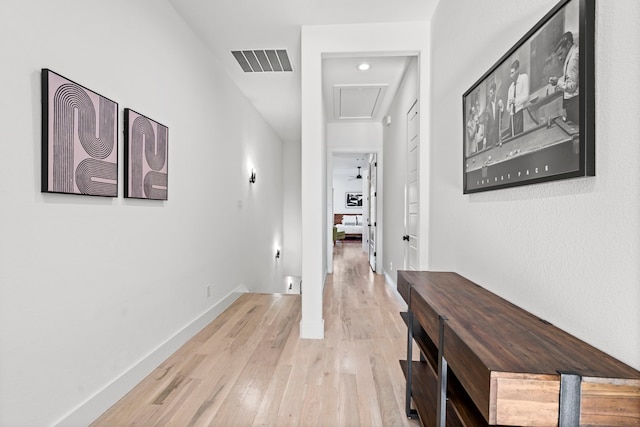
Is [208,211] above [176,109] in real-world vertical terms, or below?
below

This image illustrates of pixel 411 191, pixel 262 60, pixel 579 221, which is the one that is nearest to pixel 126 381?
pixel 579 221

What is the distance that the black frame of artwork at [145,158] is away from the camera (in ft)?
6.44

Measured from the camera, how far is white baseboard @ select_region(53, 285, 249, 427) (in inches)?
62.4

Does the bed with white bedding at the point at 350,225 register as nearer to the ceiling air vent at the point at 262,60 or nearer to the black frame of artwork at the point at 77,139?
the ceiling air vent at the point at 262,60

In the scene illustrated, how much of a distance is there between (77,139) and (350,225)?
11.3 meters

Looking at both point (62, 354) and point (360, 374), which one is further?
point (360, 374)

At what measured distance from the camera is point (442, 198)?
2.32m

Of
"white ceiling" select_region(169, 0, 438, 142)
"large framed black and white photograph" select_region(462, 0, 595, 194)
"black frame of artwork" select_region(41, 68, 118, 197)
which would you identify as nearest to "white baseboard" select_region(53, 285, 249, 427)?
"black frame of artwork" select_region(41, 68, 118, 197)

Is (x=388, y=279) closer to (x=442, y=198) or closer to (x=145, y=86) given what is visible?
(x=442, y=198)

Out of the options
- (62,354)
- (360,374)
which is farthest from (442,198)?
(62,354)

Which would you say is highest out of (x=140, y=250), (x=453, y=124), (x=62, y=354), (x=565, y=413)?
(x=453, y=124)

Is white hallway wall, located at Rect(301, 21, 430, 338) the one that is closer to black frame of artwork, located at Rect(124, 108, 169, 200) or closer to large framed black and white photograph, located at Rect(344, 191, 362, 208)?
black frame of artwork, located at Rect(124, 108, 169, 200)

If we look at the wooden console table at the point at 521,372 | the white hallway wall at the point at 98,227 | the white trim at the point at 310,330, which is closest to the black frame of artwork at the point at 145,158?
the white hallway wall at the point at 98,227

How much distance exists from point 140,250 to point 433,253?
216cm
